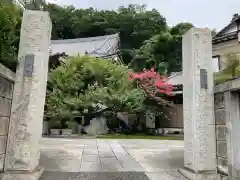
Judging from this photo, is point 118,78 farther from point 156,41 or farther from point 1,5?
point 156,41

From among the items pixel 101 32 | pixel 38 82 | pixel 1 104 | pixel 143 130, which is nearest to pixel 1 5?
pixel 38 82

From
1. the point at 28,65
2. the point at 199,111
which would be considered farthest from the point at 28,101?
the point at 199,111

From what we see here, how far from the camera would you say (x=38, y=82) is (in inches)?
136

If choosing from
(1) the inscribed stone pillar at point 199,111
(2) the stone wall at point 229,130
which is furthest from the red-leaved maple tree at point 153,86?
(2) the stone wall at point 229,130

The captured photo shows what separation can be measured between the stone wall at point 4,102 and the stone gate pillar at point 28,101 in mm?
68

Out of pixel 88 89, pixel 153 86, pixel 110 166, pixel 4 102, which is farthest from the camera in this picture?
pixel 153 86

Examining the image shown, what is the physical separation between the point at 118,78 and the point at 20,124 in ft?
29.8

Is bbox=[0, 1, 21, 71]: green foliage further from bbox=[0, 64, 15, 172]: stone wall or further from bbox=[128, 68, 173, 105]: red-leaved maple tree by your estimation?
bbox=[128, 68, 173, 105]: red-leaved maple tree

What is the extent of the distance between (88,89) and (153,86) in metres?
3.66

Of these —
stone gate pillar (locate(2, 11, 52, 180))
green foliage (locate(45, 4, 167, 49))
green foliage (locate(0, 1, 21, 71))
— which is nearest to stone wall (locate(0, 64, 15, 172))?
stone gate pillar (locate(2, 11, 52, 180))

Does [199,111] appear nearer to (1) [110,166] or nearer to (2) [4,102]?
(1) [110,166]

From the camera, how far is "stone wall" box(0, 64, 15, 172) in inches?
120

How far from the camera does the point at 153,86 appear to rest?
497 inches

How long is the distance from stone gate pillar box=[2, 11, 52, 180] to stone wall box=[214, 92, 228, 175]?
109 inches
